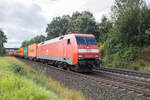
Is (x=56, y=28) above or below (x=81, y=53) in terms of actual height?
above

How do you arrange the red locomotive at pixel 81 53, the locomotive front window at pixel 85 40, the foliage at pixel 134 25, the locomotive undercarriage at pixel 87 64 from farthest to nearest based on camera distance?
the foliage at pixel 134 25 → the locomotive front window at pixel 85 40 → the red locomotive at pixel 81 53 → the locomotive undercarriage at pixel 87 64

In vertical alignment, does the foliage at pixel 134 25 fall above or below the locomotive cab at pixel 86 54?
above

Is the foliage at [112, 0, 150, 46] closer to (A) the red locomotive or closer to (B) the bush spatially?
(B) the bush

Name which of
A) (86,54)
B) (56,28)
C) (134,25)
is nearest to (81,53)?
(86,54)

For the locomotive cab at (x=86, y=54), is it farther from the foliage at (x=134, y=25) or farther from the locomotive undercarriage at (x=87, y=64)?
the foliage at (x=134, y=25)

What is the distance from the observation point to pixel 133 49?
15430 mm

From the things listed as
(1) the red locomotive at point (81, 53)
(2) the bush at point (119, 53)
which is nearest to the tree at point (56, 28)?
(2) the bush at point (119, 53)

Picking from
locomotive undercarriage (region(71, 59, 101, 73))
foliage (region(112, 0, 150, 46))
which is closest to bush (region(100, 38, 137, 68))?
foliage (region(112, 0, 150, 46))

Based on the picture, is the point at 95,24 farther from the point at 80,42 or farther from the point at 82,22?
the point at 80,42

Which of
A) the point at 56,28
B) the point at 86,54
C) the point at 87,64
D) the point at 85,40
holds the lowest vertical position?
the point at 87,64

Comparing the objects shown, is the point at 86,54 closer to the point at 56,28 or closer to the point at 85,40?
the point at 85,40

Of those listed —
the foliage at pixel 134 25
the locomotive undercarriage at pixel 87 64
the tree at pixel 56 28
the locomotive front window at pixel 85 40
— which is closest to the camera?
the locomotive undercarriage at pixel 87 64

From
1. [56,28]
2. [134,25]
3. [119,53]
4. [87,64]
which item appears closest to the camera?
[87,64]

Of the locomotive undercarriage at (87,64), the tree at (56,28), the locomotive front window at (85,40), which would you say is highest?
the tree at (56,28)
